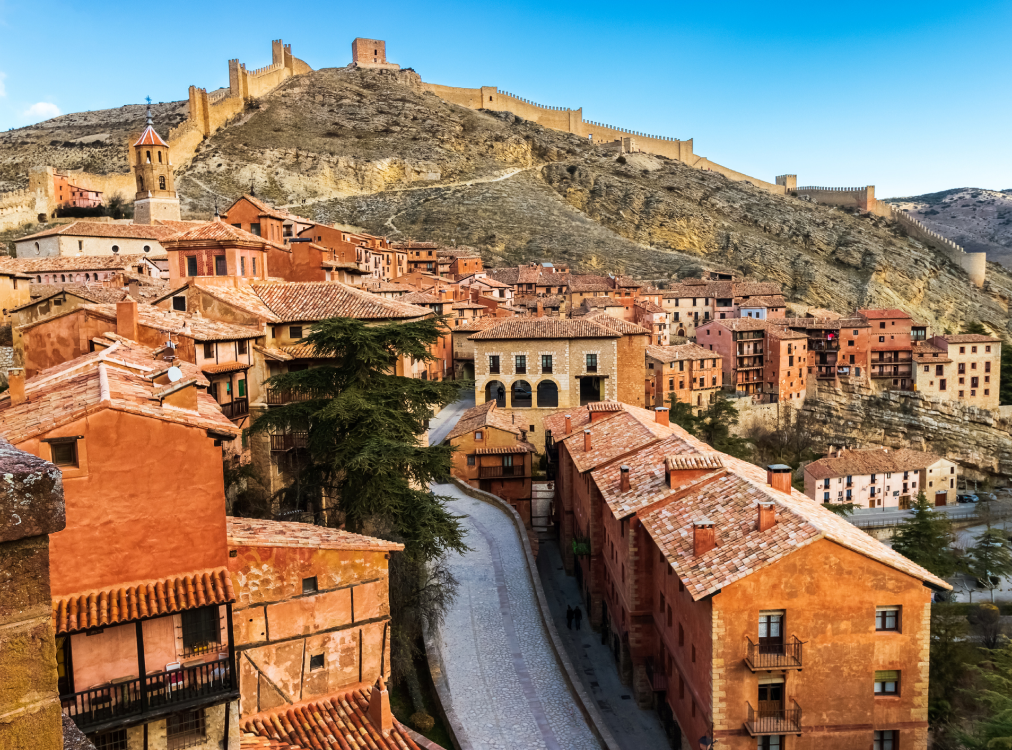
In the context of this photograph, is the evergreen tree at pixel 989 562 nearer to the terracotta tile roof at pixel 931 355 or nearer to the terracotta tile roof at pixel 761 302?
the terracotta tile roof at pixel 931 355

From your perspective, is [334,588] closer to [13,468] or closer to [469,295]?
[13,468]

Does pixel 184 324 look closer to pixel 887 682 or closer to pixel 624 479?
pixel 624 479

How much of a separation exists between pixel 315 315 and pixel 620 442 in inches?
440

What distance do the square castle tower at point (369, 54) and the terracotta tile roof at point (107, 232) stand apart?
8755cm

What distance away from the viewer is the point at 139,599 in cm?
1156

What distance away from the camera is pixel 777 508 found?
57.4 feet

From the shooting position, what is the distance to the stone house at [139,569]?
36.4ft

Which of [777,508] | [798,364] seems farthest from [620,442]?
[798,364]

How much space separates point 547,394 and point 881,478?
2936 cm

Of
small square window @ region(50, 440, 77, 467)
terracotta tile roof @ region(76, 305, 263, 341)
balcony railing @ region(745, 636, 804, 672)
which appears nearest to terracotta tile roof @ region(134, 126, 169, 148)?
terracotta tile roof @ region(76, 305, 263, 341)

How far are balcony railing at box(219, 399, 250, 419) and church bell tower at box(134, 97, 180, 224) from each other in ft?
179

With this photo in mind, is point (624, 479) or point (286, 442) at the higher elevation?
point (286, 442)

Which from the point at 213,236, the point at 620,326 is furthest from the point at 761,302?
the point at 213,236

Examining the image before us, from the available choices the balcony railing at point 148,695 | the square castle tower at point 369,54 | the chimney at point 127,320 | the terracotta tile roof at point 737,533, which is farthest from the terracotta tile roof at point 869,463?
the square castle tower at point 369,54
